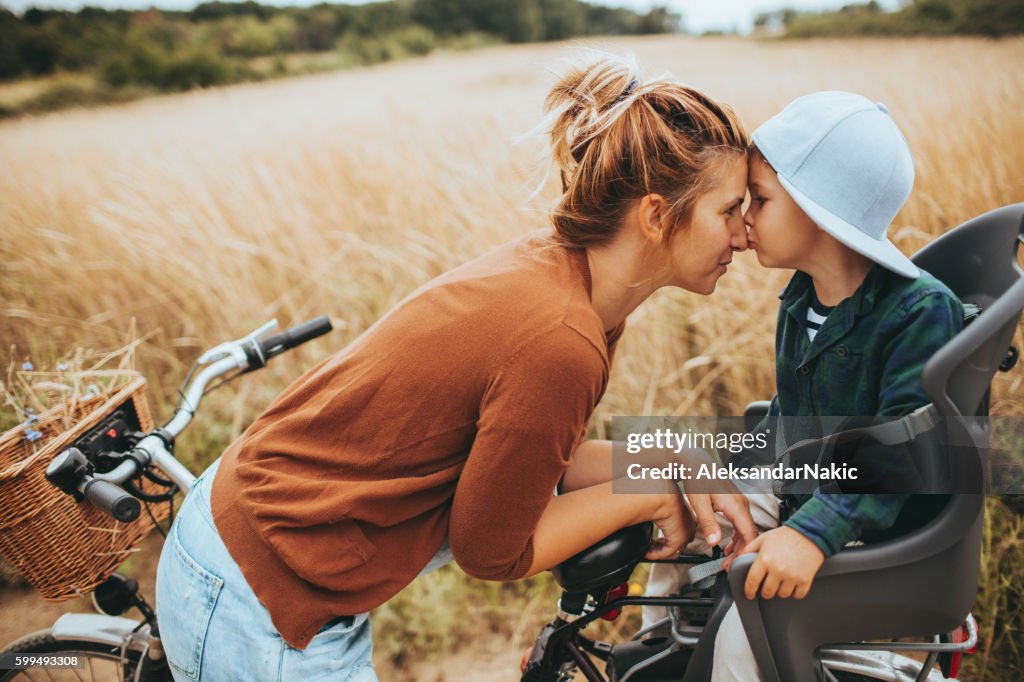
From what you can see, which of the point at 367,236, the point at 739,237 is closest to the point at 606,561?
the point at 739,237

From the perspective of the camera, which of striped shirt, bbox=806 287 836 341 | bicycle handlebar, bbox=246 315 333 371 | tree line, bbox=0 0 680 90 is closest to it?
striped shirt, bbox=806 287 836 341

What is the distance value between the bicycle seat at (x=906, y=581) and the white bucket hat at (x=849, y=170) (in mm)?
215

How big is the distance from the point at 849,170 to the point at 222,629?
5.25 feet

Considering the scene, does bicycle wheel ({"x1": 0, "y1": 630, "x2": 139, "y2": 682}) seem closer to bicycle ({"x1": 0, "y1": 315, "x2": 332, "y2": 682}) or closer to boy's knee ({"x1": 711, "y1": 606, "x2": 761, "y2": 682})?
bicycle ({"x1": 0, "y1": 315, "x2": 332, "y2": 682})

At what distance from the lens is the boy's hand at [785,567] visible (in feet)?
3.78

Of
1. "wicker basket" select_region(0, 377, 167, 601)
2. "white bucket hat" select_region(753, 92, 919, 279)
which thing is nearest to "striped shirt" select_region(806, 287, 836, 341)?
"white bucket hat" select_region(753, 92, 919, 279)

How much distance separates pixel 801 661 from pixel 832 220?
0.89m

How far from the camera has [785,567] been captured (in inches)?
45.3

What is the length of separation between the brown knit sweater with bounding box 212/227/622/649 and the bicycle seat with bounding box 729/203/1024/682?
48 centimetres

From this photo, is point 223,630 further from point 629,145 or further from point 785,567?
Answer: point 629,145

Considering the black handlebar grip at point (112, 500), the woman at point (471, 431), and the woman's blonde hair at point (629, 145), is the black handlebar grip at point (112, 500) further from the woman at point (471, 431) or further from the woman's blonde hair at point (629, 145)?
the woman's blonde hair at point (629, 145)

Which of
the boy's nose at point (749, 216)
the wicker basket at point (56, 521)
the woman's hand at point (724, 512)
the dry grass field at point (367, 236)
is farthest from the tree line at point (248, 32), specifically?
the woman's hand at point (724, 512)

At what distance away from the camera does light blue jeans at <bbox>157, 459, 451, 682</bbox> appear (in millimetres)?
1264

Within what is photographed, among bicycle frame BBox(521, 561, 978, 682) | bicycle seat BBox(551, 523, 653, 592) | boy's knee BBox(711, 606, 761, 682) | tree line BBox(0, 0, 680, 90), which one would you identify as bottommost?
bicycle frame BBox(521, 561, 978, 682)
